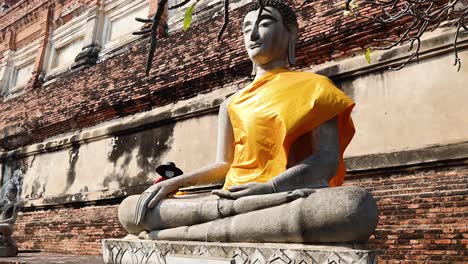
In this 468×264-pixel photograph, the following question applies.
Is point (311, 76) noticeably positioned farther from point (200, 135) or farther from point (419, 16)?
point (200, 135)

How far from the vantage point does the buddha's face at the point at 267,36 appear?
3240mm

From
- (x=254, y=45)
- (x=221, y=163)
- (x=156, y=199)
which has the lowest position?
(x=156, y=199)

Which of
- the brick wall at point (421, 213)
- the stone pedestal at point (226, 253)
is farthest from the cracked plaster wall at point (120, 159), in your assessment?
the stone pedestal at point (226, 253)

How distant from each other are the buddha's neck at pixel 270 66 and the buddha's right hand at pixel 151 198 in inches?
44.7

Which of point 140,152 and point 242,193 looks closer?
point 242,193

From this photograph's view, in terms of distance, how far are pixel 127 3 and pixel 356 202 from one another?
29.8 feet

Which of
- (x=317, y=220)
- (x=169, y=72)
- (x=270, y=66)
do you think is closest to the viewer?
(x=317, y=220)

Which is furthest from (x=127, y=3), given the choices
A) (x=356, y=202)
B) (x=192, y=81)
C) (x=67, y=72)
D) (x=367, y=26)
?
(x=356, y=202)

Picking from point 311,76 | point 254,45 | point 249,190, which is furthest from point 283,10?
point 249,190

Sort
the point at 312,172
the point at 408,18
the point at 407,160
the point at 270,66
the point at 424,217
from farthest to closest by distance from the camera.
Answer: the point at 408,18 < the point at 407,160 < the point at 424,217 < the point at 270,66 < the point at 312,172

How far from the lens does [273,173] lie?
9.30ft

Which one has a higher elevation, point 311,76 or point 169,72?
point 169,72

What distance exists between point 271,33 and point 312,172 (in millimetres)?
1168

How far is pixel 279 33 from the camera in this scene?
3279 mm
